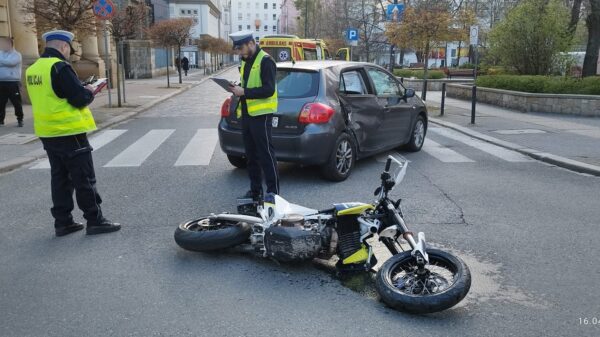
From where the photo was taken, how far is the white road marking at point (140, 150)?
880 cm

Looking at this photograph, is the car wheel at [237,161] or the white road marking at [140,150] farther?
the white road marking at [140,150]

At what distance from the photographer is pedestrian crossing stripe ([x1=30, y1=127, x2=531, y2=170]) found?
8.90 m

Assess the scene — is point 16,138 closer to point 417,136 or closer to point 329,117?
point 329,117

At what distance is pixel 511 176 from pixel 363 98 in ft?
8.03

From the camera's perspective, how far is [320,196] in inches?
261

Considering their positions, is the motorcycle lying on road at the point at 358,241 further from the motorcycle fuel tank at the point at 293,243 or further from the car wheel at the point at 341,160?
the car wheel at the point at 341,160

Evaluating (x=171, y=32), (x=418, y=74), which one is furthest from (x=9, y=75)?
(x=418, y=74)

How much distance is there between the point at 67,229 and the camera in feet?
17.4

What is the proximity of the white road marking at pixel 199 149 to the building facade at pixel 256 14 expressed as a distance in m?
156

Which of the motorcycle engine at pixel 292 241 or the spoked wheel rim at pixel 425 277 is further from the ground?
the motorcycle engine at pixel 292 241

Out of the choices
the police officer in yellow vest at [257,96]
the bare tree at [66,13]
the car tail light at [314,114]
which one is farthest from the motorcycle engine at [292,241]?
the bare tree at [66,13]

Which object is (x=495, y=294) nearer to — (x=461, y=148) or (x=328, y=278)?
(x=328, y=278)

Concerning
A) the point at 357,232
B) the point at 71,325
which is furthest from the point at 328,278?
the point at 71,325

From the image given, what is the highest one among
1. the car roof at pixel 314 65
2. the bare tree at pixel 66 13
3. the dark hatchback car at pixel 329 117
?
the bare tree at pixel 66 13
